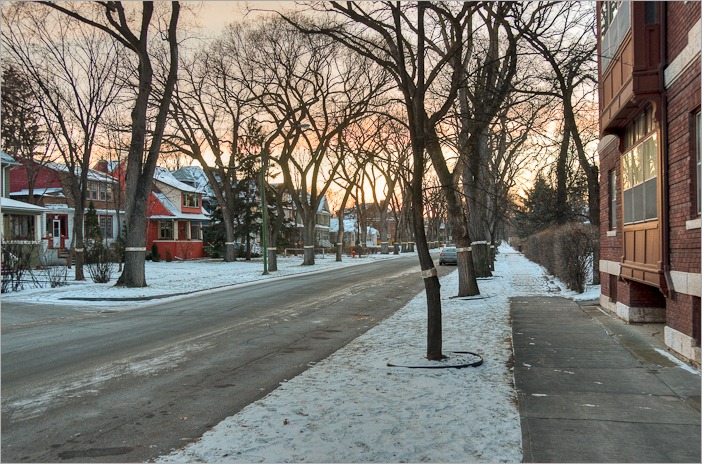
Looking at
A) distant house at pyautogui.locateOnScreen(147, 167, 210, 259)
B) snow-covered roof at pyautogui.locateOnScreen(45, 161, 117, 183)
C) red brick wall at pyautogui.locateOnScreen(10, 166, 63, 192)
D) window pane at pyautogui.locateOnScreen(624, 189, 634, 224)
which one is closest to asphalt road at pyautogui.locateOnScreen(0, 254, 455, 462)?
window pane at pyautogui.locateOnScreen(624, 189, 634, 224)

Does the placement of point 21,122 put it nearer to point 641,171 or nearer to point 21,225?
point 21,225

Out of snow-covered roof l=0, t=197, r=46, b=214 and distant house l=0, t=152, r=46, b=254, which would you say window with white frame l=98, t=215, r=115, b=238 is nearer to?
distant house l=0, t=152, r=46, b=254

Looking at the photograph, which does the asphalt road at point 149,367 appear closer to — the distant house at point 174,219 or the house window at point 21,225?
the house window at point 21,225

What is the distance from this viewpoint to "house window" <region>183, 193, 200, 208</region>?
173 feet

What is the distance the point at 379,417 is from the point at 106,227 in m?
46.2

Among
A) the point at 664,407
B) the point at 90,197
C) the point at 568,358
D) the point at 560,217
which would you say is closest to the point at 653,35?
the point at 568,358

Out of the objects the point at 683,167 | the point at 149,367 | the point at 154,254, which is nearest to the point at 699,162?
the point at 683,167

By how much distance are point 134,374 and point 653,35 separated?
9201 mm

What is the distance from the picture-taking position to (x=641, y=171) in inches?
414

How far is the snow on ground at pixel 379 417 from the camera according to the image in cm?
476

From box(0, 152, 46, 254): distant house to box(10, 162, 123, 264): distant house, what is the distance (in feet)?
9.85

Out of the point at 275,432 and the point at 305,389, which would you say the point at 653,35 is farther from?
the point at 275,432

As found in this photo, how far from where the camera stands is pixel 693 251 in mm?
7770

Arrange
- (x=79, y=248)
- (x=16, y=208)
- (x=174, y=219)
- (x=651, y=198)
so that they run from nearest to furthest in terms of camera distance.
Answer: (x=651, y=198)
(x=79, y=248)
(x=16, y=208)
(x=174, y=219)
